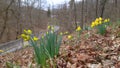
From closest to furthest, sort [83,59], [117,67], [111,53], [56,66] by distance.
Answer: [117,67], [56,66], [83,59], [111,53]

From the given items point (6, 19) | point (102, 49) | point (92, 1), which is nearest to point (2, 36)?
point (6, 19)

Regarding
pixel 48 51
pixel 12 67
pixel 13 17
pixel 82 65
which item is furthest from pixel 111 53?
pixel 13 17

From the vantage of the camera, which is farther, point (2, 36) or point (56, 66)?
point (2, 36)

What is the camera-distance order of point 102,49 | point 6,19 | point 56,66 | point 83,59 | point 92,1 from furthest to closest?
point 92,1
point 6,19
point 102,49
point 83,59
point 56,66

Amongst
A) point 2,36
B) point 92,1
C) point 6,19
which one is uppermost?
point 92,1

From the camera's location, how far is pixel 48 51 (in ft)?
9.95

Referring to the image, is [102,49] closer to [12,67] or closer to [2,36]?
[12,67]

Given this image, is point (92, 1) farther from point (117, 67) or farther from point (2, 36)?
point (117, 67)

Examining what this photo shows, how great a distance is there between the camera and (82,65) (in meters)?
2.66

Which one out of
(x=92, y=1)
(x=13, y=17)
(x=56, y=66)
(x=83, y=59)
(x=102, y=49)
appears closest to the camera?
(x=56, y=66)

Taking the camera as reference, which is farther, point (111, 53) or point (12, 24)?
point (12, 24)

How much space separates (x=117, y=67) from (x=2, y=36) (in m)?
32.2

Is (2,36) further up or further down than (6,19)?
further down

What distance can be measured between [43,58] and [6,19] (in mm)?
31152
